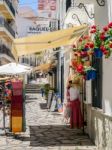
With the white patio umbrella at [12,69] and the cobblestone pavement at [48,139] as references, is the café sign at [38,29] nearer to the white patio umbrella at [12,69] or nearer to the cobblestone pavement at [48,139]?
the white patio umbrella at [12,69]

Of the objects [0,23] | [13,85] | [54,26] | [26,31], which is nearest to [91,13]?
[13,85]

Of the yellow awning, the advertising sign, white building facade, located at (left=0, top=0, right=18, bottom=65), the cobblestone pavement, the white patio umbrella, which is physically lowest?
the cobblestone pavement

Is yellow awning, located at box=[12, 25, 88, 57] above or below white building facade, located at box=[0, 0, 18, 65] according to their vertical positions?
below

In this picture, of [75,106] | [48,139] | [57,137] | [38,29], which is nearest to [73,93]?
[75,106]

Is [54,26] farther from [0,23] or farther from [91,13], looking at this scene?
[0,23]

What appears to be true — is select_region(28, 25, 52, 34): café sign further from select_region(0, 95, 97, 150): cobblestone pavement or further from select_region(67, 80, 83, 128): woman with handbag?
select_region(67, 80, 83, 128): woman with handbag

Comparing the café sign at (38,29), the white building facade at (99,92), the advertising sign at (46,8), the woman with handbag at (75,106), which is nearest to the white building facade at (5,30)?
the advertising sign at (46,8)

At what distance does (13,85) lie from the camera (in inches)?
586

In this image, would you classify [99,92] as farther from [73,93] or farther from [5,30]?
[5,30]

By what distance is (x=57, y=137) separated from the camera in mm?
14750

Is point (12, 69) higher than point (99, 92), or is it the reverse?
A: point (12, 69)

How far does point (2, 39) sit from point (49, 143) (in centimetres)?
4735

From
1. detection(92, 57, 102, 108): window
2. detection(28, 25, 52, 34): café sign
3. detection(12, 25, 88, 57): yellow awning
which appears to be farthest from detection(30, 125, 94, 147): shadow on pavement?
detection(28, 25, 52, 34): café sign

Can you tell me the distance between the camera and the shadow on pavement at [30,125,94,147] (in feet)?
44.4
